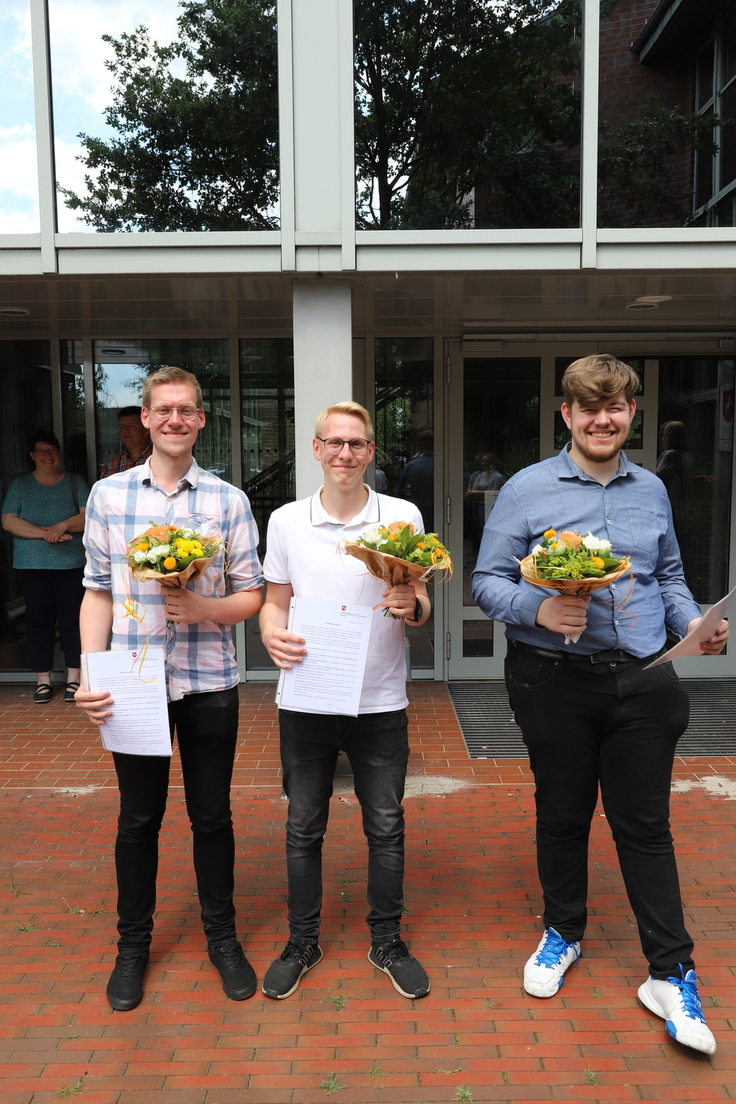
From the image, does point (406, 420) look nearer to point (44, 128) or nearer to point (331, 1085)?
point (44, 128)

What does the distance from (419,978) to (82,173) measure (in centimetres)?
443

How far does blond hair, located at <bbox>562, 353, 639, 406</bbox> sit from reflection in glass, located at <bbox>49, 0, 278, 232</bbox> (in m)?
2.51

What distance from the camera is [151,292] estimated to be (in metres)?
5.41

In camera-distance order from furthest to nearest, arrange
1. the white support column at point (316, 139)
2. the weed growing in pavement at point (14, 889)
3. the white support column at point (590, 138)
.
A: the white support column at point (590, 138) → the white support column at point (316, 139) → the weed growing in pavement at point (14, 889)

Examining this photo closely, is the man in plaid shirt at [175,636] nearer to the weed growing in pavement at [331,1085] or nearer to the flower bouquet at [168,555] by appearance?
the flower bouquet at [168,555]

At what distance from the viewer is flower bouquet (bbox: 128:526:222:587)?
2.71 meters

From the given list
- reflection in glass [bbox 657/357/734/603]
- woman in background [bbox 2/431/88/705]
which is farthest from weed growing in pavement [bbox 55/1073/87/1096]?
reflection in glass [bbox 657/357/734/603]

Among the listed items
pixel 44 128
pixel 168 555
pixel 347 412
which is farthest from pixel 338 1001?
pixel 44 128

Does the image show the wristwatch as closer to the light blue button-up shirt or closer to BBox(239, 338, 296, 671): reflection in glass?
the light blue button-up shirt

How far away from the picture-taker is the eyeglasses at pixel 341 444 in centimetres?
294

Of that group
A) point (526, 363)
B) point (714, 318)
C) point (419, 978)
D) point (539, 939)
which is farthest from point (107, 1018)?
point (714, 318)

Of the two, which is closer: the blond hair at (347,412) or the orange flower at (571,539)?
the orange flower at (571,539)

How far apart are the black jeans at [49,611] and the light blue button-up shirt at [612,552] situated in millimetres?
4892

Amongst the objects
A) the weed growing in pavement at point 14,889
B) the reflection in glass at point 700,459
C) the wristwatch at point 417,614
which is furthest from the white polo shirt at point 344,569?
the reflection in glass at point 700,459
